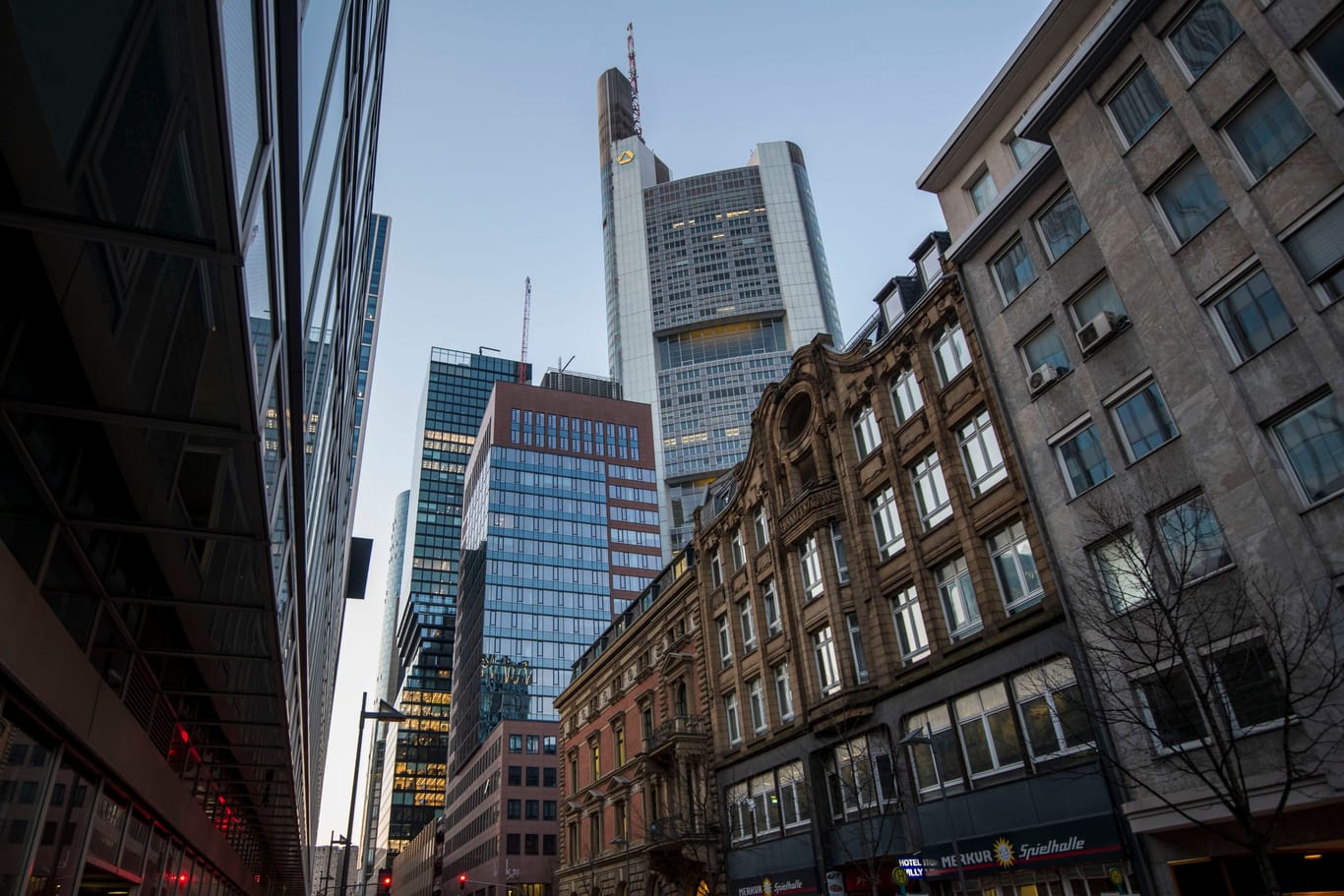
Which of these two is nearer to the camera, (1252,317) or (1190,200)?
(1252,317)

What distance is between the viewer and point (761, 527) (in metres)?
36.5

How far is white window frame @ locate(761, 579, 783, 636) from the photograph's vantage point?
33.9 metres

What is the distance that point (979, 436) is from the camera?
2459cm

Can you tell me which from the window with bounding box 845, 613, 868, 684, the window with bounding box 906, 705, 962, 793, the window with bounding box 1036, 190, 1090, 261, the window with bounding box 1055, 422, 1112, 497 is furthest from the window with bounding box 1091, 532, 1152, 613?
the window with bounding box 845, 613, 868, 684

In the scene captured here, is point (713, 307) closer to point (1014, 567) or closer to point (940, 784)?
point (1014, 567)

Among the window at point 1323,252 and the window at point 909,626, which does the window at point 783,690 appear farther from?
the window at point 1323,252

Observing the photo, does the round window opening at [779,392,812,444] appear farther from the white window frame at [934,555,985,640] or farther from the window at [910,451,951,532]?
the white window frame at [934,555,985,640]

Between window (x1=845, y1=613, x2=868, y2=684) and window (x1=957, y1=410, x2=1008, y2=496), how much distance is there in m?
6.66

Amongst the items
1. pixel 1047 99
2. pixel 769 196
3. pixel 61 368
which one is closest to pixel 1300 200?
pixel 1047 99

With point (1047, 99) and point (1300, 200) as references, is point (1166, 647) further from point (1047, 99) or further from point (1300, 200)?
point (1047, 99)

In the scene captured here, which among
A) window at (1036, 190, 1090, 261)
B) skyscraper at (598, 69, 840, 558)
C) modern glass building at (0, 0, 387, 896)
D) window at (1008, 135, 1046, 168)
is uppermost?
skyscraper at (598, 69, 840, 558)

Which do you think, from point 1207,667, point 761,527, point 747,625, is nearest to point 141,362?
point 1207,667

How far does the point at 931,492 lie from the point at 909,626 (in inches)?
167

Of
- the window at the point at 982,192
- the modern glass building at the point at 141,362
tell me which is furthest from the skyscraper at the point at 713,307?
the modern glass building at the point at 141,362
